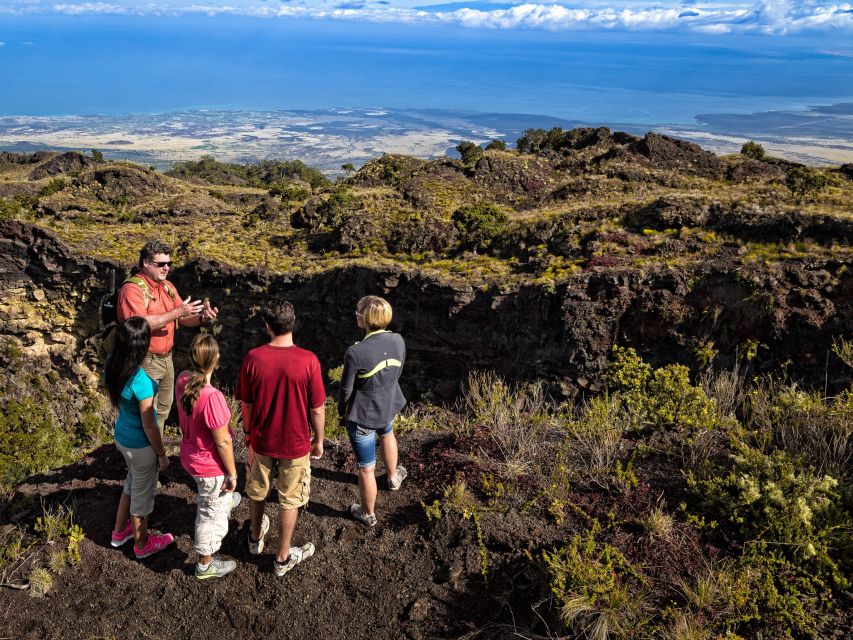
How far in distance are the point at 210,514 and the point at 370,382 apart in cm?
169

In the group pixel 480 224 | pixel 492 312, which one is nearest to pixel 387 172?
pixel 480 224

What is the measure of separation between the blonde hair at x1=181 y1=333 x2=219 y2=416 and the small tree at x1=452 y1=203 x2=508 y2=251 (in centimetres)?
1304

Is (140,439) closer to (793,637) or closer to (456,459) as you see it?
(456,459)

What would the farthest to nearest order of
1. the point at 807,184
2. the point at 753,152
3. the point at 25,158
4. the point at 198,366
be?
the point at 25,158 < the point at 753,152 < the point at 807,184 < the point at 198,366

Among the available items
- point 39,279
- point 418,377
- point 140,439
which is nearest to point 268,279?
point 418,377

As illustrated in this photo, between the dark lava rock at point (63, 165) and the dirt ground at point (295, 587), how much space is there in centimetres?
4382

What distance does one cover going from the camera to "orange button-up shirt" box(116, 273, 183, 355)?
5504mm

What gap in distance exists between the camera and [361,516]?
17.0 feet

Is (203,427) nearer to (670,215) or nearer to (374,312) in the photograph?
(374,312)

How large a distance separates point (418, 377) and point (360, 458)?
33.6 feet

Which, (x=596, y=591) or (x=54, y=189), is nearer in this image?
(x=596, y=591)

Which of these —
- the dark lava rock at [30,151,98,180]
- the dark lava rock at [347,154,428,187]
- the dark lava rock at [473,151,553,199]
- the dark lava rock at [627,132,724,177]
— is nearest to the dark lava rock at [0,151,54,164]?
the dark lava rock at [30,151,98,180]

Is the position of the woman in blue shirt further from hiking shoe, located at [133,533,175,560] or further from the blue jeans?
the blue jeans

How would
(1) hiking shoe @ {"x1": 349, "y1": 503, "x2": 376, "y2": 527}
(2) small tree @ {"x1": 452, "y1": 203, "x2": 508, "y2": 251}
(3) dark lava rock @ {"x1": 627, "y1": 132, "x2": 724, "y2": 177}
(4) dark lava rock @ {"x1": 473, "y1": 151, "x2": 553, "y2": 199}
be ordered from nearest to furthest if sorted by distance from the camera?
(1) hiking shoe @ {"x1": 349, "y1": 503, "x2": 376, "y2": 527}, (2) small tree @ {"x1": 452, "y1": 203, "x2": 508, "y2": 251}, (3) dark lava rock @ {"x1": 627, "y1": 132, "x2": 724, "y2": 177}, (4) dark lava rock @ {"x1": 473, "y1": 151, "x2": 553, "y2": 199}
